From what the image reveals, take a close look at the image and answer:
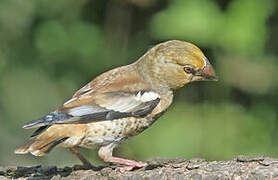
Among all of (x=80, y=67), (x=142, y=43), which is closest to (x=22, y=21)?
(x=80, y=67)

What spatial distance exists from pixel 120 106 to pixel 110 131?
0.23 metres

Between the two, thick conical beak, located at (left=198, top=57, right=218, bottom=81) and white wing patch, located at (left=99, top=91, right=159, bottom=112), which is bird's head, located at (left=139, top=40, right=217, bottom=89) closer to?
thick conical beak, located at (left=198, top=57, right=218, bottom=81)

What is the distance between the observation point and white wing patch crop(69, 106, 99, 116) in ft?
18.6

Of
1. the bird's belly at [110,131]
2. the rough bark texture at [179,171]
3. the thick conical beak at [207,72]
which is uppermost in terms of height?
the thick conical beak at [207,72]

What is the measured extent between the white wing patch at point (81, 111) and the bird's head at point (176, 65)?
0.70 metres

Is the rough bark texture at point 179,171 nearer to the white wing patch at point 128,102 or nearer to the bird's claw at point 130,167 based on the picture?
the bird's claw at point 130,167

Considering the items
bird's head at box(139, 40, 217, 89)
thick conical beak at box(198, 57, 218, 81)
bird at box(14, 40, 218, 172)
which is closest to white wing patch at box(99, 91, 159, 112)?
bird at box(14, 40, 218, 172)

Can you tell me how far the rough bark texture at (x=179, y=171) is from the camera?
491 cm

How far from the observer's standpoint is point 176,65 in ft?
19.9

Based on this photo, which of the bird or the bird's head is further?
the bird's head

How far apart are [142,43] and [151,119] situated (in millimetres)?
2684

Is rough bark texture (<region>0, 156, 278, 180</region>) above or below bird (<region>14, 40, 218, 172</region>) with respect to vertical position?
below

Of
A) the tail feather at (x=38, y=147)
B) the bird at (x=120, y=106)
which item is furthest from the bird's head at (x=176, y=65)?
the tail feather at (x=38, y=147)

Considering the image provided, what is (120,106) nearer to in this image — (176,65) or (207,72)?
(176,65)
